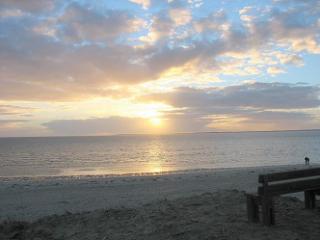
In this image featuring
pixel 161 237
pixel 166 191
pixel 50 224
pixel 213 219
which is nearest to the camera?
pixel 161 237

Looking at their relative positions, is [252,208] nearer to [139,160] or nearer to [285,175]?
[285,175]

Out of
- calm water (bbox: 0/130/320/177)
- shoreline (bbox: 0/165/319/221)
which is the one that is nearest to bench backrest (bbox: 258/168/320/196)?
shoreline (bbox: 0/165/319/221)

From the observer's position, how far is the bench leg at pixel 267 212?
→ 267 inches

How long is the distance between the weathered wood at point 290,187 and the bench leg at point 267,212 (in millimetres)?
145

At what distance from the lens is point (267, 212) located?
6820mm

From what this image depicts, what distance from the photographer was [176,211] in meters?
8.45

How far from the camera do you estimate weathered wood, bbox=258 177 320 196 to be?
6853 millimetres

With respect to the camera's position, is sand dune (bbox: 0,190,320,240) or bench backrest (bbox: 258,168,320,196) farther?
bench backrest (bbox: 258,168,320,196)

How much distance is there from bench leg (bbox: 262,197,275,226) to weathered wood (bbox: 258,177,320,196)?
0.15 meters

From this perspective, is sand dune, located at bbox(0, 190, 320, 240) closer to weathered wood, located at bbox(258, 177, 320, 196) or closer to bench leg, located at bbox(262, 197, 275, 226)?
bench leg, located at bbox(262, 197, 275, 226)

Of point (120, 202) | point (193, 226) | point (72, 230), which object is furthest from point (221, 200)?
point (120, 202)

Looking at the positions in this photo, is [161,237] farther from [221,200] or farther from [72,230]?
[221,200]

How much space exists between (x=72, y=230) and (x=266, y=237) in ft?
12.7

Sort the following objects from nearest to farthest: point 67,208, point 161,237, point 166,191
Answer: point 161,237
point 67,208
point 166,191
